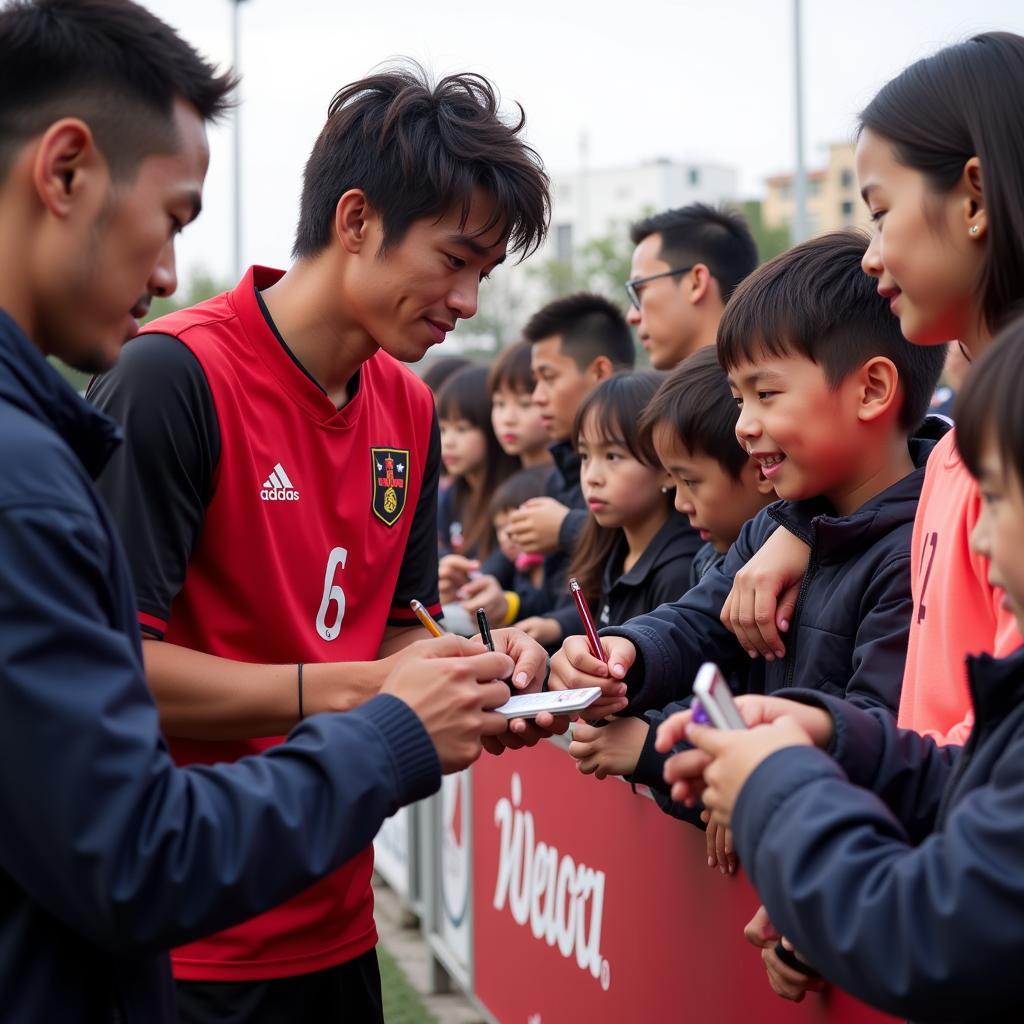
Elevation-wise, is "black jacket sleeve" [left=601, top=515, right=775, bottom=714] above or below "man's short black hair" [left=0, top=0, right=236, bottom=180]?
below

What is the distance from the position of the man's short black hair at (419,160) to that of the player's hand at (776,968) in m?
1.64

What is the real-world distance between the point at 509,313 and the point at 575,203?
2491 cm

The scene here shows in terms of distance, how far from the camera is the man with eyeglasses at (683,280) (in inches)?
211

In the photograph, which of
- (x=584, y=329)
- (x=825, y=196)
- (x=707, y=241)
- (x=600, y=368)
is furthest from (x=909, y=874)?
(x=825, y=196)

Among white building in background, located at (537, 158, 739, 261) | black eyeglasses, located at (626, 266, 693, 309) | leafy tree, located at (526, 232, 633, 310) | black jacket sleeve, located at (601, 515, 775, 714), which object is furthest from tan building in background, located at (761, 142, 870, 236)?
black jacket sleeve, located at (601, 515, 775, 714)

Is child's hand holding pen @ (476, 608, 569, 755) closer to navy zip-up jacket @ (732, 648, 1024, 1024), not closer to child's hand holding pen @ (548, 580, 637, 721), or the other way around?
child's hand holding pen @ (548, 580, 637, 721)

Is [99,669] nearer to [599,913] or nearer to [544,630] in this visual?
[599,913]

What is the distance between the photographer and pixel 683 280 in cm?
538

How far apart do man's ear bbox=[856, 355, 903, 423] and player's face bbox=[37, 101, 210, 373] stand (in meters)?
1.58

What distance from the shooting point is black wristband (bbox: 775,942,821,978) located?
2.37m

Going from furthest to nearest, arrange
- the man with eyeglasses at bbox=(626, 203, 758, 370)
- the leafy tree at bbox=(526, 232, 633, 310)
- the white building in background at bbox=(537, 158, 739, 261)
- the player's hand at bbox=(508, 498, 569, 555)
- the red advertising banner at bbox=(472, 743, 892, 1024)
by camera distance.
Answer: the white building in background at bbox=(537, 158, 739, 261) → the leafy tree at bbox=(526, 232, 633, 310) → the player's hand at bbox=(508, 498, 569, 555) → the man with eyeglasses at bbox=(626, 203, 758, 370) → the red advertising banner at bbox=(472, 743, 892, 1024)

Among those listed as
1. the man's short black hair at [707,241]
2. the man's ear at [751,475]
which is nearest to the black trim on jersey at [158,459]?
the man's ear at [751,475]

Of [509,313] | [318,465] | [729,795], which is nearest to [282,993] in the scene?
[318,465]

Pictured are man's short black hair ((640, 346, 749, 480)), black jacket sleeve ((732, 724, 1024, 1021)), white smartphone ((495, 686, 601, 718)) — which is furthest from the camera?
man's short black hair ((640, 346, 749, 480))
